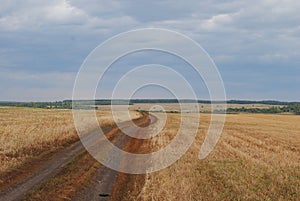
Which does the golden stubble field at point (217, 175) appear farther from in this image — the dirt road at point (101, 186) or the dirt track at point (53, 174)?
the dirt track at point (53, 174)

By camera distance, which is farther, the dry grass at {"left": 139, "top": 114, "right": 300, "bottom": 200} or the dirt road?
the dirt road

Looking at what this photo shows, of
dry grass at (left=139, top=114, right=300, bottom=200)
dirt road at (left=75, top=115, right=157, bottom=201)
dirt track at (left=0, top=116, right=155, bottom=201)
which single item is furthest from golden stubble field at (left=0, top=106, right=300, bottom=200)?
dirt track at (left=0, top=116, right=155, bottom=201)

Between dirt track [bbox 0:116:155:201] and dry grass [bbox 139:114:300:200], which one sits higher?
dry grass [bbox 139:114:300:200]

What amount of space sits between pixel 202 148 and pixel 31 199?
12.8 metres

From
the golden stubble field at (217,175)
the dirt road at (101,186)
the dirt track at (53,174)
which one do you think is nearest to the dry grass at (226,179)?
the golden stubble field at (217,175)

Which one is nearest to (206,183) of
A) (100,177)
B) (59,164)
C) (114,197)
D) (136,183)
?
(136,183)

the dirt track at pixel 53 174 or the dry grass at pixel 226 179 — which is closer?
the dry grass at pixel 226 179

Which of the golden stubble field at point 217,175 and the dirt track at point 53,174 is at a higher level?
the golden stubble field at point 217,175

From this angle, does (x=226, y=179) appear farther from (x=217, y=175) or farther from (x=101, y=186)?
(x=101, y=186)

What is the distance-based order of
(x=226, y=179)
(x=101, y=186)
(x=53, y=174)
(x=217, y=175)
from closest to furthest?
1. (x=101, y=186)
2. (x=226, y=179)
3. (x=217, y=175)
4. (x=53, y=174)

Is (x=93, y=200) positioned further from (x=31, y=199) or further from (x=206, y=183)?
(x=206, y=183)

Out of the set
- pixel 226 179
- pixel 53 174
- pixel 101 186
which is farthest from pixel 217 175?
pixel 53 174

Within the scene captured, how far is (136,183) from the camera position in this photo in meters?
13.7

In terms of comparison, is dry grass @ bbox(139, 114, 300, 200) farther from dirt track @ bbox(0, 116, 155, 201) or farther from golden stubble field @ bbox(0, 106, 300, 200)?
dirt track @ bbox(0, 116, 155, 201)
